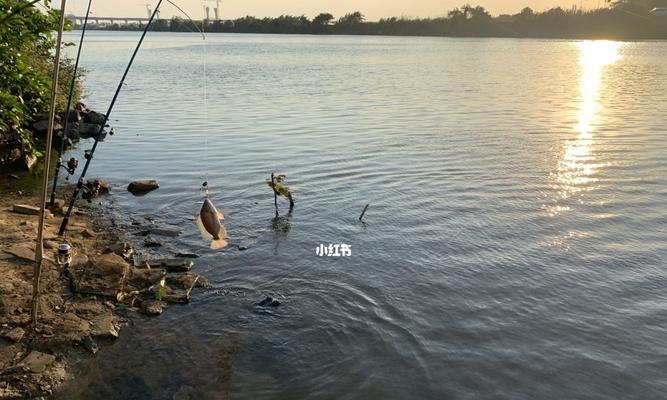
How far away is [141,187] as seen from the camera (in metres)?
13.8

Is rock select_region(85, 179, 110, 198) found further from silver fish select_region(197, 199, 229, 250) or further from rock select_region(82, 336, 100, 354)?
rock select_region(82, 336, 100, 354)

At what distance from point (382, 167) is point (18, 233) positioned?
9.87 meters

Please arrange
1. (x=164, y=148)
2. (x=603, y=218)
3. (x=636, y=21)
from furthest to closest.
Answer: (x=636, y=21) → (x=164, y=148) → (x=603, y=218)

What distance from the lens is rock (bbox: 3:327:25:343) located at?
20.3 ft

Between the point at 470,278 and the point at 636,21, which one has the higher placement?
the point at 636,21

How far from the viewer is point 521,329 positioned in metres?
7.41

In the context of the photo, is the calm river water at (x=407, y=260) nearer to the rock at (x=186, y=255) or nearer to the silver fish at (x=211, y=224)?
the rock at (x=186, y=255)

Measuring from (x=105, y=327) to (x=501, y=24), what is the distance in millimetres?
165012

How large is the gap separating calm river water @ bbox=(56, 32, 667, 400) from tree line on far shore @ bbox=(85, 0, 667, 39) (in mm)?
109919

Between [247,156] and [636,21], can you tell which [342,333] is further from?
[636,21]

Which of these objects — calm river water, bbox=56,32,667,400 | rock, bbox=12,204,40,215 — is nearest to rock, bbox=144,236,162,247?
calm river water, bbox=56,32,667,400

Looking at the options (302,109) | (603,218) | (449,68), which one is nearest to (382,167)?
(603,218)

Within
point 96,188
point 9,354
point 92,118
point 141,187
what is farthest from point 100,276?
point 92,118

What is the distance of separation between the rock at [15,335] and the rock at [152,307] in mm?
1480
